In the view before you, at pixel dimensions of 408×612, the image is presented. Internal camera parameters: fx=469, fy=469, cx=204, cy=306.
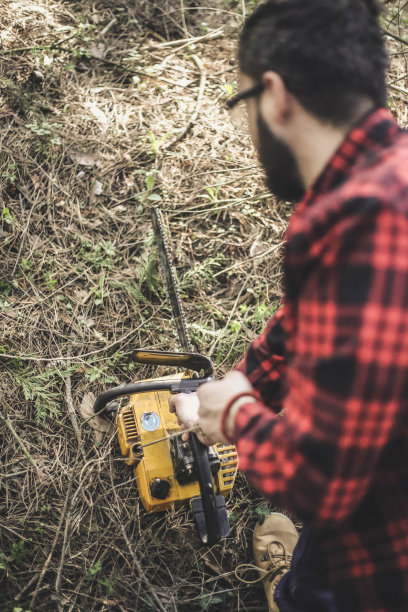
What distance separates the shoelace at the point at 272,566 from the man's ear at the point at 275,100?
2.10 m

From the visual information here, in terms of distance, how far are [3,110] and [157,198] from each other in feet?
4.65

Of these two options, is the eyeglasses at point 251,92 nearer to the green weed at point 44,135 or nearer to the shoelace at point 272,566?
the shoelace at point 272,566

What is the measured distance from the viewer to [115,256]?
332 centimetres

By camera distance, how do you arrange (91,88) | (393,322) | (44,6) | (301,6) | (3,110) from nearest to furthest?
(393,322)
(301,6)
(3,110)
(91,88)
(44,6)

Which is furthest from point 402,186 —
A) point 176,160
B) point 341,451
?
point 176,160

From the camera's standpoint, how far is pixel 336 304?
0.91 meters

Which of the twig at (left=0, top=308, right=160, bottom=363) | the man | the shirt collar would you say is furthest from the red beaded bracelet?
the twig at (left=0, top=308, right=160, bottom=363)

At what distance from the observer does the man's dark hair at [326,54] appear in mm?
1124

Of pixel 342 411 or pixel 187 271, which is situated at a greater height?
pixel 342 411

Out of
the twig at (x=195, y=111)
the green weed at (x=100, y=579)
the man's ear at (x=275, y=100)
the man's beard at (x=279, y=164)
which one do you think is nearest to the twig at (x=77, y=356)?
the green weed at (x=100, y=579)

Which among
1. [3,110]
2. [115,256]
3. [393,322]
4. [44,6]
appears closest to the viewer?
[393,322]

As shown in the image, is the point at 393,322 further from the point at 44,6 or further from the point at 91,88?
the point at 44,6

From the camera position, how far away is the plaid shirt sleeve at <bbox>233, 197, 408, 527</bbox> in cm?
88

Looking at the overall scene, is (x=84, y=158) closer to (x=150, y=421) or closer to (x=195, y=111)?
(x=195, y=111)
